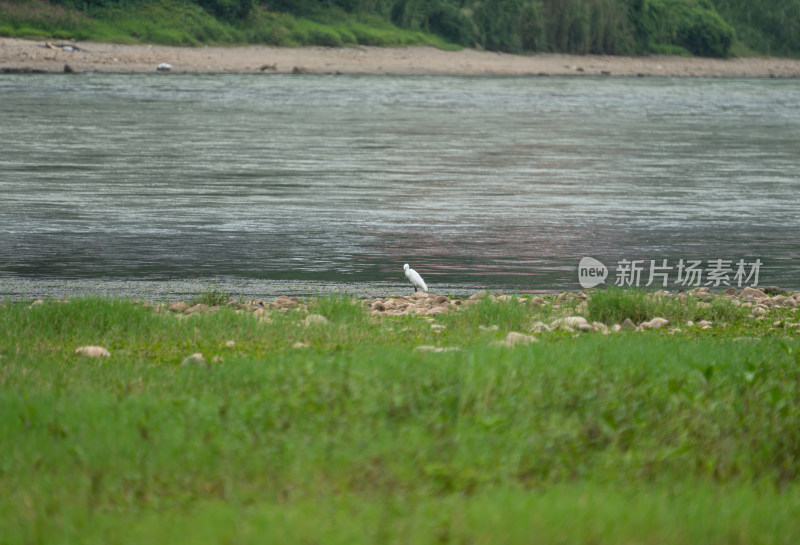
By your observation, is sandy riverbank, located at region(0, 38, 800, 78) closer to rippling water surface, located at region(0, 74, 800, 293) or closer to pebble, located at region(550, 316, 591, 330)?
rippling water surface, located at region(0, 74, 800, 293)

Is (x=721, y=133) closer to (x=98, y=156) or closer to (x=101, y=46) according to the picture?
(x=98, y=156)

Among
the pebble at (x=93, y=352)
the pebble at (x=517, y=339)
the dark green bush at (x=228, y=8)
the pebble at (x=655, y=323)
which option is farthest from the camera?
the dark green bush at (x=228, y=8)

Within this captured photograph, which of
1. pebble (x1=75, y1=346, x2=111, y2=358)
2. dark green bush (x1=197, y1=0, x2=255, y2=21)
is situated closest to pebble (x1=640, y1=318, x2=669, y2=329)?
pebble (x1=75, y1=346, x2=111, y2=358)

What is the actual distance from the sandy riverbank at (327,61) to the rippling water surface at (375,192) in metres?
24.7

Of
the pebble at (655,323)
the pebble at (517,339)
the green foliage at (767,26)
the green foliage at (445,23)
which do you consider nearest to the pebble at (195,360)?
the pebble at (517,339)

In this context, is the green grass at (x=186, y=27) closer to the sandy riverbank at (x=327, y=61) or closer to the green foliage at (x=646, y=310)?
the sandy riverbank at (x=327, y=61)

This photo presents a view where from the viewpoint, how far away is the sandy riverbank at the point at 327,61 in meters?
72.2

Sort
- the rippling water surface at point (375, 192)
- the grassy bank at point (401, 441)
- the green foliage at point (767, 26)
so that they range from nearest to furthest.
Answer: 1. the grassy bank at point (401, 441)
2. the rippling water surface at point (375, 192)
3. the green foliage at point (767, 26)

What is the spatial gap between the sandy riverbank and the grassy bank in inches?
2581

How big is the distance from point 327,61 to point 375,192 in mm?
65457

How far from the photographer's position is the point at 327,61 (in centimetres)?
8588

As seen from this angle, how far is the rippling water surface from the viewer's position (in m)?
15.1

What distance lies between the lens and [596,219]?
1925 cm

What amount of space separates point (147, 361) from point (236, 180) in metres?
15.7
